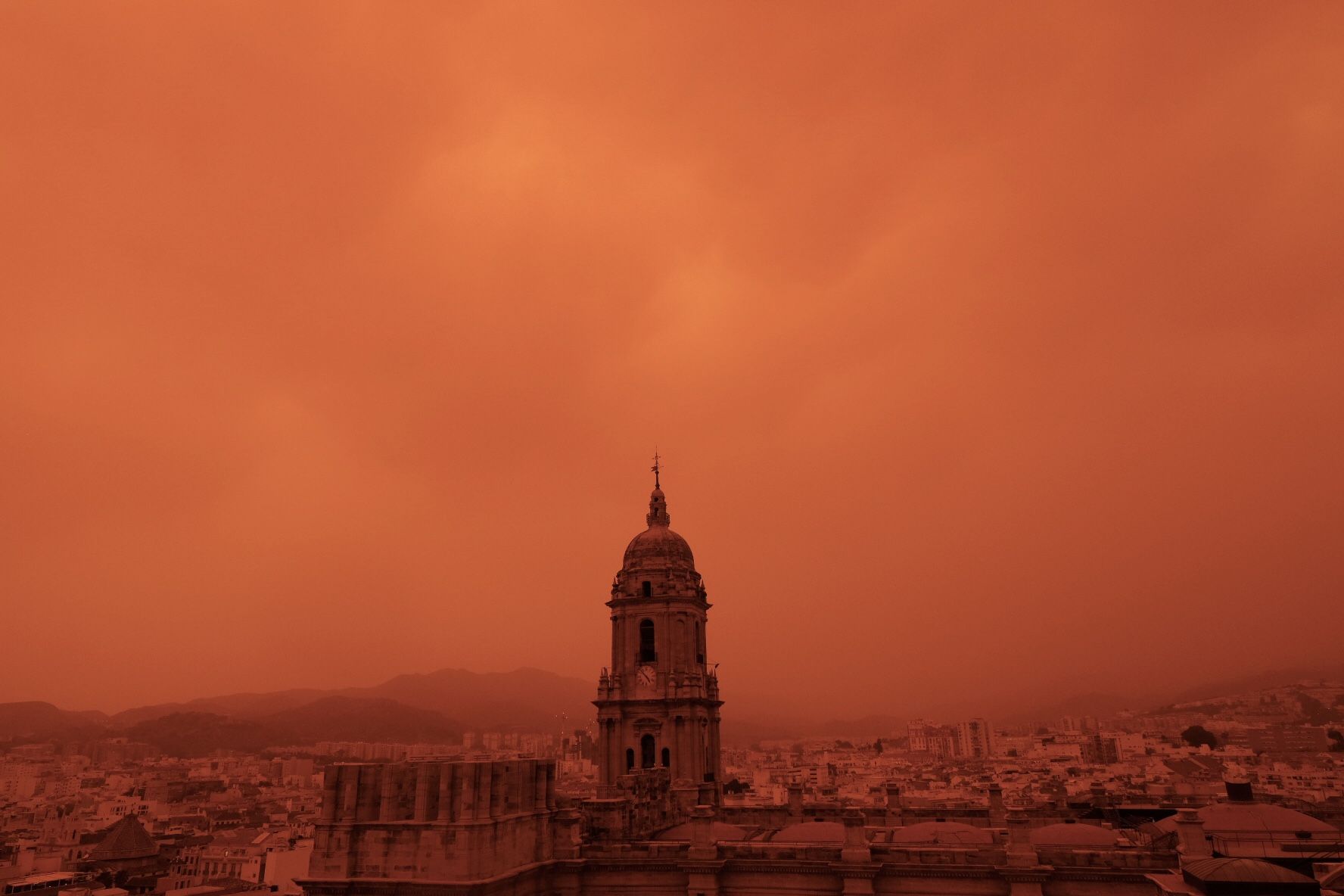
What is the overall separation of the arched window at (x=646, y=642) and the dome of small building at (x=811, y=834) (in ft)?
53.4

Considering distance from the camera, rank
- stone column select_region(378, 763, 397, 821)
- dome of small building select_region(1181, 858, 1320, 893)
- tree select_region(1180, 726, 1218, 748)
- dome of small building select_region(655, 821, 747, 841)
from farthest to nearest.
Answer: tree select_region(1180, 726, 1218, 748) < dome of small building select_region(655, 821, 747, 841) < stone column select_region(378, 763, 397, 821) < dome of small building select_region(1181, 858, 1320, 893)

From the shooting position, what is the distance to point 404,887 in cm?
2466

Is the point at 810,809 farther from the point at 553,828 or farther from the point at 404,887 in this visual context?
the point at 404,887

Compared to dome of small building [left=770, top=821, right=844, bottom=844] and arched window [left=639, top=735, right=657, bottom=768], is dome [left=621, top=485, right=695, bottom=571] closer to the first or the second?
arched window [left=639, top=735, right=657, bottom=768]

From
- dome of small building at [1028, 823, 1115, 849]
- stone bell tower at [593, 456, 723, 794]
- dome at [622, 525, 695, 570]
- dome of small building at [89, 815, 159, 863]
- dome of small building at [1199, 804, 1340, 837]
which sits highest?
dome at [622, 525, 695, 570]

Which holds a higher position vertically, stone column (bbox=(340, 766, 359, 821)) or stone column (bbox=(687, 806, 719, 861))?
stone column (bbox=(340, 766, 359, 821))

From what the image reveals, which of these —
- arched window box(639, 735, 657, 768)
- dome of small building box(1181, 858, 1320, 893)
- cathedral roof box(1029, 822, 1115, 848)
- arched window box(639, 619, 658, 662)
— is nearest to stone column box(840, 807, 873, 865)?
cathedral roof box(1029, 822, 1115, 848)

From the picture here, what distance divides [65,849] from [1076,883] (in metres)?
83.3

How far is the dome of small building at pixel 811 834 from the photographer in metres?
31.1

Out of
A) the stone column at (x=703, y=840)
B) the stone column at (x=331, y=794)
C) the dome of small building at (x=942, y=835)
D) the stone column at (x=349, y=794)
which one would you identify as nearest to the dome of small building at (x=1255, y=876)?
the dome of small building at (x=942, y=835)

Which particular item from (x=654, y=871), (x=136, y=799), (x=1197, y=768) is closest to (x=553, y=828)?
(x=654, y=871)

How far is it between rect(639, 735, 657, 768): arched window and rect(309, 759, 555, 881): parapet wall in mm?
20079

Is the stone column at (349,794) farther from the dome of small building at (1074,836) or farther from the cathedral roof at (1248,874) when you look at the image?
the cathedral roof at (1248,874)

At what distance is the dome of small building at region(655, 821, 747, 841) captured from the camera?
109 feet
